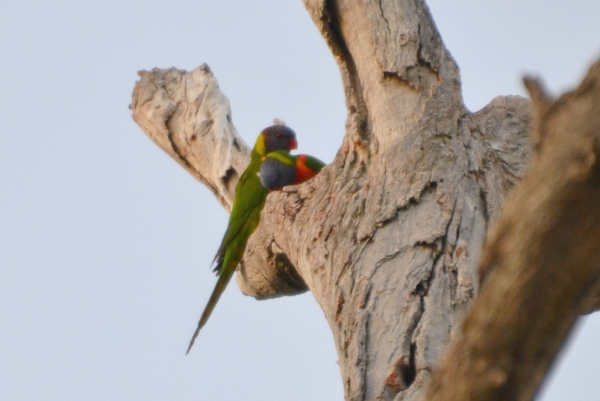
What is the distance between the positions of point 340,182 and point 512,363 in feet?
7.35

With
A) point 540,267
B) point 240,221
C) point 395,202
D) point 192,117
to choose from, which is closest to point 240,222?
point 240,221

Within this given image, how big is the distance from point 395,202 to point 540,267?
183 cm

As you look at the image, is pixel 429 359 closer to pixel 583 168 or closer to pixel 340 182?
pixel 340 182

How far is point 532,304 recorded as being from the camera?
1.23m

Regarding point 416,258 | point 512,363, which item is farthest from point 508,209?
point 416,258

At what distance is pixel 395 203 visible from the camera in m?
3.06

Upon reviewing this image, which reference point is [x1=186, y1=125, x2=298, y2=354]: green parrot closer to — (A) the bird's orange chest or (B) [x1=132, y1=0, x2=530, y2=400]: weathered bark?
(A) the bird's orange chest

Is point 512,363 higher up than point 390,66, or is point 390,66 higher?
point 390,66

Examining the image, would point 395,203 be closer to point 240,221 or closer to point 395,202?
point 395,202

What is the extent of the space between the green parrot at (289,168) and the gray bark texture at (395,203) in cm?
94

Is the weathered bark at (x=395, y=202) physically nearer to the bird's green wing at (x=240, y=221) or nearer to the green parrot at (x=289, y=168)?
the bird's green wing at (x=240, y=221)

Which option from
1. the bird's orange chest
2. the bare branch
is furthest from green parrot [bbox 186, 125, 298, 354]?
the bird's orange chest

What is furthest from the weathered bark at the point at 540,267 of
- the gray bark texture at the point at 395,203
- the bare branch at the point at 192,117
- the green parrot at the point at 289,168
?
the green parrot at the point at 289,168

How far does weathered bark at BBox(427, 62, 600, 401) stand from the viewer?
3.96ft
